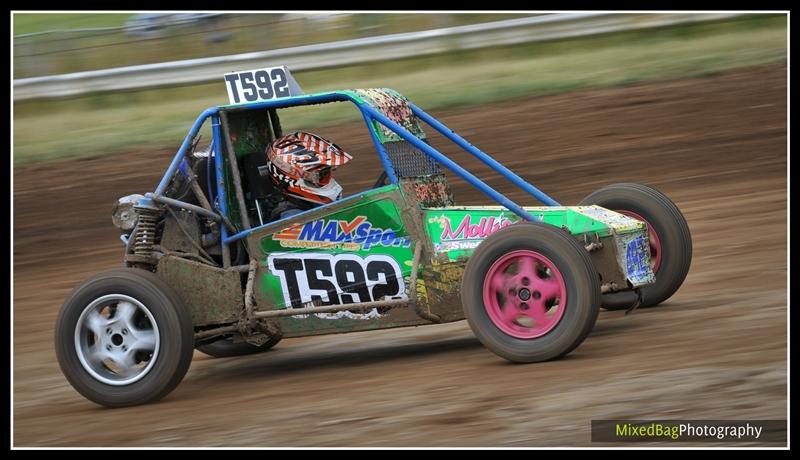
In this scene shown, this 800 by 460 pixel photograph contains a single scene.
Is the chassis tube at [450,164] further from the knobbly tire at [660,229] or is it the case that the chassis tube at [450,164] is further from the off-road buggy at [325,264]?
the knobbly tire at [660,229]

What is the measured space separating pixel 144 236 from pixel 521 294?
2.28 m

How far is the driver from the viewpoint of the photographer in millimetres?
7371

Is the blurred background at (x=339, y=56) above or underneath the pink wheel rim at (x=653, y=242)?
above

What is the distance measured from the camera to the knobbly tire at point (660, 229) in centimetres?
771

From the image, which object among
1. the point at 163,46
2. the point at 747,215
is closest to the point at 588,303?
the point at 747,215

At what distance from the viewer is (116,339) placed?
714cm

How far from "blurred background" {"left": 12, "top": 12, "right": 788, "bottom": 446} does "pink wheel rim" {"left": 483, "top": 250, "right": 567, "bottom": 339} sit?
22cm

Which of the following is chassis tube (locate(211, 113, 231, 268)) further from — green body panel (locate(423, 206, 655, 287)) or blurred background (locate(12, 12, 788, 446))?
green body panel (locate(423, 206, 655, 287))

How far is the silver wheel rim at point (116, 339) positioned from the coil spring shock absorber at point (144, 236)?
366 mm

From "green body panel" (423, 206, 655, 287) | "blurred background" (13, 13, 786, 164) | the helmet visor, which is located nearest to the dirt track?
"green body panel" (423, 206, 655, 287)

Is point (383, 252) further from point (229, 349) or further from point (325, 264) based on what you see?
point (229, 349)

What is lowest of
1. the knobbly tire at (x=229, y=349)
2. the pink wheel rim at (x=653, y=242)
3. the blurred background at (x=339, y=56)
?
the knobbly tire at (x=229, y=349)

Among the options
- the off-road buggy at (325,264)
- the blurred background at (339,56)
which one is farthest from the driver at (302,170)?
the blurred background at (339,56)

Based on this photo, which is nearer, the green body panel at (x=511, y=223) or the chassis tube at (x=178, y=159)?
the green body panel at (x=511, y=223)
